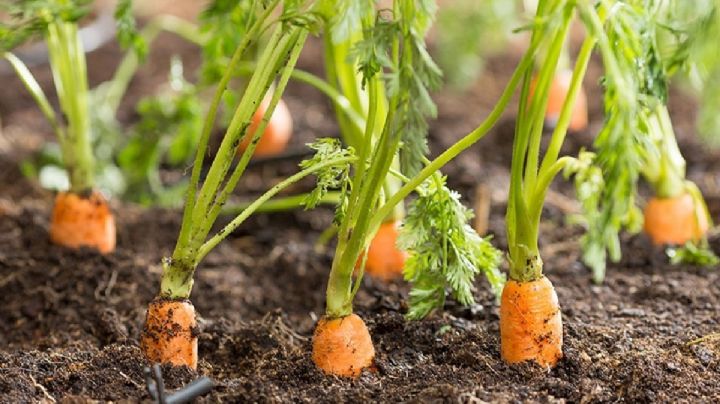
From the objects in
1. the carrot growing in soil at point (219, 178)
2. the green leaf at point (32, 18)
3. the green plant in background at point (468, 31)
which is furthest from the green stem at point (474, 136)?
the green plant in background at point (468, 31)

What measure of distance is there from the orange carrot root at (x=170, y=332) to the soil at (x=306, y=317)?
0.04m

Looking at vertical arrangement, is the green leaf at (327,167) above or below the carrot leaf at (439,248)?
above

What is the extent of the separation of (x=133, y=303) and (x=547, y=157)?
1.13 meters

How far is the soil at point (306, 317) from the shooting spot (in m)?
1.81

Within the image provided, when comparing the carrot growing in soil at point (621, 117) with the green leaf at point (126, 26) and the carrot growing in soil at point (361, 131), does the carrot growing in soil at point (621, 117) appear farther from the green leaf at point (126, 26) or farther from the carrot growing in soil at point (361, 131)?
the green leaf at point (126, 26)

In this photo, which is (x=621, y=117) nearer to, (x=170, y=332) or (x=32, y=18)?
(x=170, y=332)

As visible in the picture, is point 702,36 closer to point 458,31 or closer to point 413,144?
point 413,144

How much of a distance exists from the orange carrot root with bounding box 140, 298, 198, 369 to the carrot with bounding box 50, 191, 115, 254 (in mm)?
801

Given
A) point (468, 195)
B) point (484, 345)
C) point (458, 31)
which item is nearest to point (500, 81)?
point (458, 31)

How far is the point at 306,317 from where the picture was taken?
8.15 ft

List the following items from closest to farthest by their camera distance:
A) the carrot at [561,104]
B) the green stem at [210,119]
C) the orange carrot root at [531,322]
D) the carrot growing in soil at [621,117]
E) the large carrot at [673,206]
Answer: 1. the carrot growing in soil at [621,117]
2. the green stem at [210,119]
3. the orange carrot root at [531,322]
4. the large carrot at [673,206]
5. the carrot at [561,104]

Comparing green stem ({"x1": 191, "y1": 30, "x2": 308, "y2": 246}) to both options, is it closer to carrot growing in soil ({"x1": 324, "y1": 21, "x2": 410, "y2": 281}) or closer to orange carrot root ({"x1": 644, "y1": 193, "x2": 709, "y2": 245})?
carrot growing in soil ({"x1": 324, "y1": 21, "x2": 410, "y2": 281})

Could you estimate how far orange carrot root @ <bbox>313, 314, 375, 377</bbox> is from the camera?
187 centimetres

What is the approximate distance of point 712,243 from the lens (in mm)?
2734
